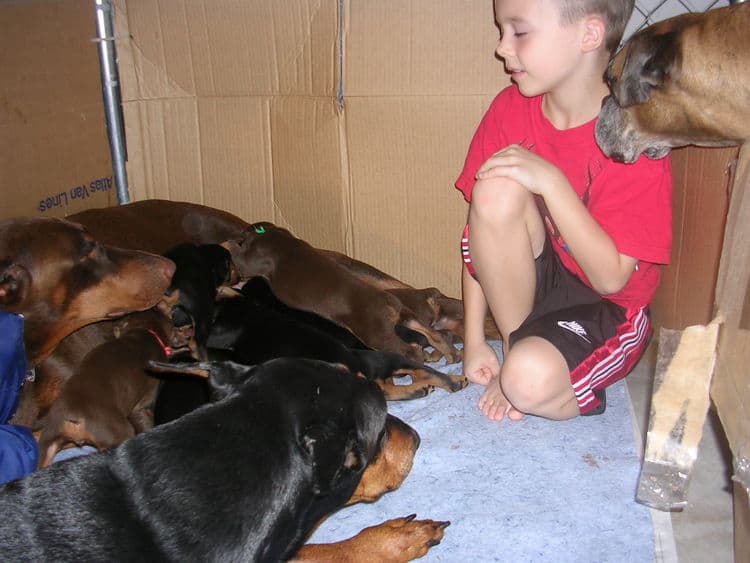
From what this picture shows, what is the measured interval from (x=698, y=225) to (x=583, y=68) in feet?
2.15

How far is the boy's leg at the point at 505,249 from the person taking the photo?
2377 mm

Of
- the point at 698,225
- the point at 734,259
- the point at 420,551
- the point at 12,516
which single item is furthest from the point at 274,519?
the point at 698,225

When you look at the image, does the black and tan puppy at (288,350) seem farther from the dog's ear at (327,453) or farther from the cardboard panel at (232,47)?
the cardboard panel at (232,47)

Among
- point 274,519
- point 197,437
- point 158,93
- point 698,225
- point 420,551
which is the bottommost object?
point 420,551

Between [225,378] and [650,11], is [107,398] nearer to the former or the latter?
[225,378]

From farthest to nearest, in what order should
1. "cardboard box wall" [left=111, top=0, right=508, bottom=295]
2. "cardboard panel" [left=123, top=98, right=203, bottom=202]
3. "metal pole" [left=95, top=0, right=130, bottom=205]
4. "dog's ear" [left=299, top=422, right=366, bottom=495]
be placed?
1. "cardboard panel" [left=123, top=98, right=203, bottom=202]
2. "metal pole" [left=95, top=0, right=130, bottom=205]
3. "cardboard box wall" [left=111, top=0, right=508, bottom=295]
4. "dog's ear" [left=299, top=422, right=366, bottom=495]

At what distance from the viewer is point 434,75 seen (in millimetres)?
3100

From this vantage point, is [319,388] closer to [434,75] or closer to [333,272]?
[333,272]

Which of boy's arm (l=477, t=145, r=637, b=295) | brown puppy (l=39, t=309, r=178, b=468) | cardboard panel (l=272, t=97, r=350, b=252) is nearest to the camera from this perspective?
boy's arm (l=477, t=145, r=637, b=295)

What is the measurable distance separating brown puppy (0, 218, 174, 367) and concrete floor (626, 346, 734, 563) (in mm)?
1902

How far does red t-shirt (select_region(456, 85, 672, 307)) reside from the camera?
2.38 meters

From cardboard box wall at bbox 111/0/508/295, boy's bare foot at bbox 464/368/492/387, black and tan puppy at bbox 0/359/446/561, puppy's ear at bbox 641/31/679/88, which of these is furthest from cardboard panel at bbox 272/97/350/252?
black and tan puppy at bbox 0/359/446/561

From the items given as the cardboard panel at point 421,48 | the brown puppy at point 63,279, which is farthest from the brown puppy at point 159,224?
the cardboard panel at point 421,48

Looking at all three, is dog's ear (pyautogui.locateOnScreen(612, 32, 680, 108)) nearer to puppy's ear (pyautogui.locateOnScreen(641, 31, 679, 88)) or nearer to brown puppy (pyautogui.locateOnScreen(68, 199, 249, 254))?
puppy's ear (pyautogui.locateOnScreen(641, 31, 679, 88))
